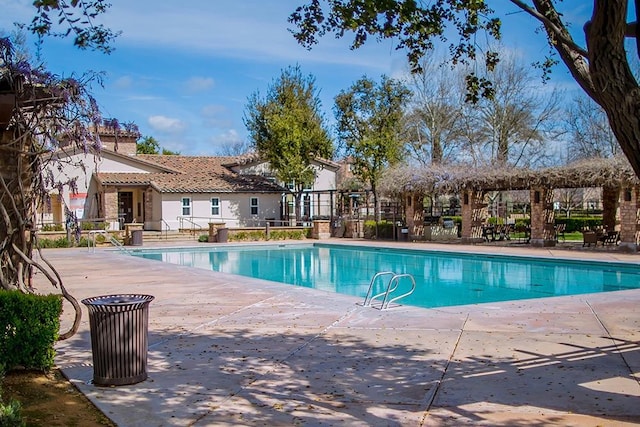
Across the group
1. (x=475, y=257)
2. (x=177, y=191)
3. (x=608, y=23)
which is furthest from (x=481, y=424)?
(x=177, y=191)

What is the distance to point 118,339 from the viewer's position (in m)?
5.63

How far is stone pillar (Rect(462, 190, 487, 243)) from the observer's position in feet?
86.8

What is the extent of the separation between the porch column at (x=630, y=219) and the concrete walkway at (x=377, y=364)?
10637 mm

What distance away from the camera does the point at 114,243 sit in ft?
87.0

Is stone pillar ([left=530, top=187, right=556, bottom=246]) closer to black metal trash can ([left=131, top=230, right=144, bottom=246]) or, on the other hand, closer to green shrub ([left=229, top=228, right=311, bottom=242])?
green shrub ([left=229, top=228, right=311, bottom=242])

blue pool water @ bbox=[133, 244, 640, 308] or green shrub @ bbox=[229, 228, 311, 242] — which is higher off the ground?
green shrub @ bbox=[229, 228, 311, 242]

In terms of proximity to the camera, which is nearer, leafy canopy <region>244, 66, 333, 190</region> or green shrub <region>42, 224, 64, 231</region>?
green shrub <region>42, 224, 64, 231</region>

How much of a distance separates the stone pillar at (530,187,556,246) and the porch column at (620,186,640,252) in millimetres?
3252

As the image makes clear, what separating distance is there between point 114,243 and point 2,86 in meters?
21.4

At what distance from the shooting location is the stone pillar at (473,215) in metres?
26.5

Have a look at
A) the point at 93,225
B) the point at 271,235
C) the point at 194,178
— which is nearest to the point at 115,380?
the point at 93,225

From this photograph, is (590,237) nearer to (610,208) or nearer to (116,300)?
(610,208)

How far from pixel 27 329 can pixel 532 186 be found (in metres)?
21.3

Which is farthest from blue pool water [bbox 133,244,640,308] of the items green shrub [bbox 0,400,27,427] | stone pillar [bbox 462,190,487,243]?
green shrub [bbox 0,400,27,427]
